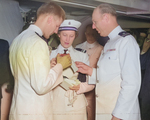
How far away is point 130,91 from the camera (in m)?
0.92

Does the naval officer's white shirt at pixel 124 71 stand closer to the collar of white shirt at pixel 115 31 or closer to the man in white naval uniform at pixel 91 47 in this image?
the collar of white shirt at pixel 115 31

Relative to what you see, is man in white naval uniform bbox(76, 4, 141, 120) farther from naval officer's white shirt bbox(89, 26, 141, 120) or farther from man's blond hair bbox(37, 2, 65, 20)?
man's blond hair bbox(37, 2, 65, 20)

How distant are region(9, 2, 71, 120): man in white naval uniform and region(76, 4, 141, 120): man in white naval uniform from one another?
22 cm

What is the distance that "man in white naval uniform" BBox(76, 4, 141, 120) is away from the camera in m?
0.93

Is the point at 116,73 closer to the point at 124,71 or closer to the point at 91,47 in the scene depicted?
the point at 124,71

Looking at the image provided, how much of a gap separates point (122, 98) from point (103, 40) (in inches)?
26.8

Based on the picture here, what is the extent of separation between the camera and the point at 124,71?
0.95m

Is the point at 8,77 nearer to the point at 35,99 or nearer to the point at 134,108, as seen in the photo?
the point at 35,99

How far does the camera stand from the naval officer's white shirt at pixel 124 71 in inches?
36.5

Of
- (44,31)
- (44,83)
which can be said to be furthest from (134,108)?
(44,31)

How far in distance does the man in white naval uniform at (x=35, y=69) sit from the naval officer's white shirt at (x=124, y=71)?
219 mm

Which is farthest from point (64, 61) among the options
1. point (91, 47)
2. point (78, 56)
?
point (91, 47)

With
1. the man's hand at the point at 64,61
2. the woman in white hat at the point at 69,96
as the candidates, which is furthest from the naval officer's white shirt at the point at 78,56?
the man's hand at the point at 64,61

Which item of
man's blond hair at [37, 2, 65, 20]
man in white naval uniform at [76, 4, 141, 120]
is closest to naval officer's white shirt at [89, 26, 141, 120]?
man in white naval uniform at [76, 4, 141, 120]
